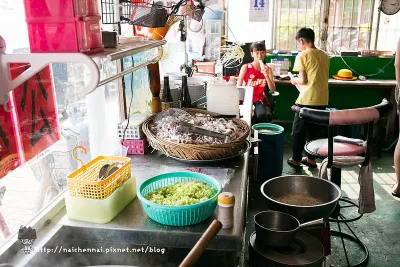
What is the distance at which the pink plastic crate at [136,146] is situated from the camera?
2393mm

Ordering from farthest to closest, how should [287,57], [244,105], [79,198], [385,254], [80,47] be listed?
[287,57]
[244,105]
[385,254]
[79,198]
[80,47]

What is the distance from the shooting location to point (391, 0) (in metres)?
5.83

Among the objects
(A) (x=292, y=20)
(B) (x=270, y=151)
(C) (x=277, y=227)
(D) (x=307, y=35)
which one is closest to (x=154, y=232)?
(C) (x=277, y=227)

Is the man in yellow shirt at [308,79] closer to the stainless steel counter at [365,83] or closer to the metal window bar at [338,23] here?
the stainless steel counter at [365,83]

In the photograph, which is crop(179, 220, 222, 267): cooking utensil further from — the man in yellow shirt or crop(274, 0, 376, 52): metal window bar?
crop(274, 0, 376, 52): metal window bar

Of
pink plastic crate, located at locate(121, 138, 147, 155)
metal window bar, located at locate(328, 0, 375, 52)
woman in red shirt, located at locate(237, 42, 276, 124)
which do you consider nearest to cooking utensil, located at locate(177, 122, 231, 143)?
pink plastic crate, located at locate(121, 138, 147, 155)

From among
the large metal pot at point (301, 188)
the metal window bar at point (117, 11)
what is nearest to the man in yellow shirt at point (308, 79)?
the large metal pot at point (301, 188)

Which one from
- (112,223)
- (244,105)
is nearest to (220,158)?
(112,223)

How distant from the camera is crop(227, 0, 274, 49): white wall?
644 cm

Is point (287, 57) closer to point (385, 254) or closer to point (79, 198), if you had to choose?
point (385, 254)

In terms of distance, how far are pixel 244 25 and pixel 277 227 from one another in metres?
5.11

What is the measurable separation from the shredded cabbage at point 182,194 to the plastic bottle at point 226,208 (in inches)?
4.8

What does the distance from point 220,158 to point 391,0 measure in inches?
203

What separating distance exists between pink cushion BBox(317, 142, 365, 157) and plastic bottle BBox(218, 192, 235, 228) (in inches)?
61.7
